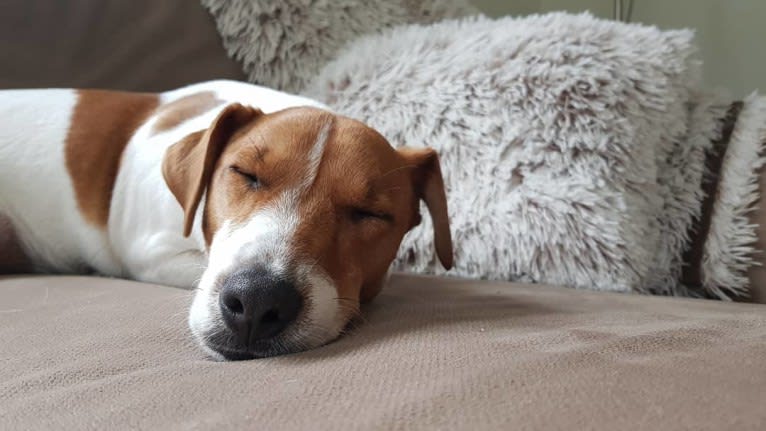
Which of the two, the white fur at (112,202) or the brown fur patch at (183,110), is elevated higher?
the brown fur patch at (183,110)

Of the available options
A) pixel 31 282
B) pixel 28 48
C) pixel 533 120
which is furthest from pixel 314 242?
pixel 28 48

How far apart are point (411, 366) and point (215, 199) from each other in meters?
0.46

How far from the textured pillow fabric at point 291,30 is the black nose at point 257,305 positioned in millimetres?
1110

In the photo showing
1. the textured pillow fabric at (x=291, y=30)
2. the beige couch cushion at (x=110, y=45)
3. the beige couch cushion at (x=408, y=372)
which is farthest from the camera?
the textured pillow fabric at (x=291, y=30)

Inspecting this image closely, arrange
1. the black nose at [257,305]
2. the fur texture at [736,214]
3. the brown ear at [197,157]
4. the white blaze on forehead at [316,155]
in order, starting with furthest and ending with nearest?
the fur texture at [736,214]
the brown ear at [197,157]
the white blaze on forehead at [316,155]
the black nose at [257,305]

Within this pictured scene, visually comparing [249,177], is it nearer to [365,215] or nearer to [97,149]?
[365,215]

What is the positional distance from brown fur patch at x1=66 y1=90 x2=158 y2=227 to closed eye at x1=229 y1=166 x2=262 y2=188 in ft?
1.65

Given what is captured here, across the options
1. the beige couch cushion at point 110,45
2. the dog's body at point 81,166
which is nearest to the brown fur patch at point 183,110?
the dog's body at point 81,166

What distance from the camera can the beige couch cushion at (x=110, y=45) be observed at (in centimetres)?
158

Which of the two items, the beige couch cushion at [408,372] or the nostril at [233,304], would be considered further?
the nostril at [233,304]

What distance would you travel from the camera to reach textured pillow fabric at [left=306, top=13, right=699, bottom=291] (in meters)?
1.39

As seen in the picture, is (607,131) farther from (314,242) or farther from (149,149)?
(149,149)

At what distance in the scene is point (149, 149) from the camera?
4.48 feet

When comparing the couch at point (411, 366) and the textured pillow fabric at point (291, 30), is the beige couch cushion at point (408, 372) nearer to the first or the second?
the couch at point (411, 366)
